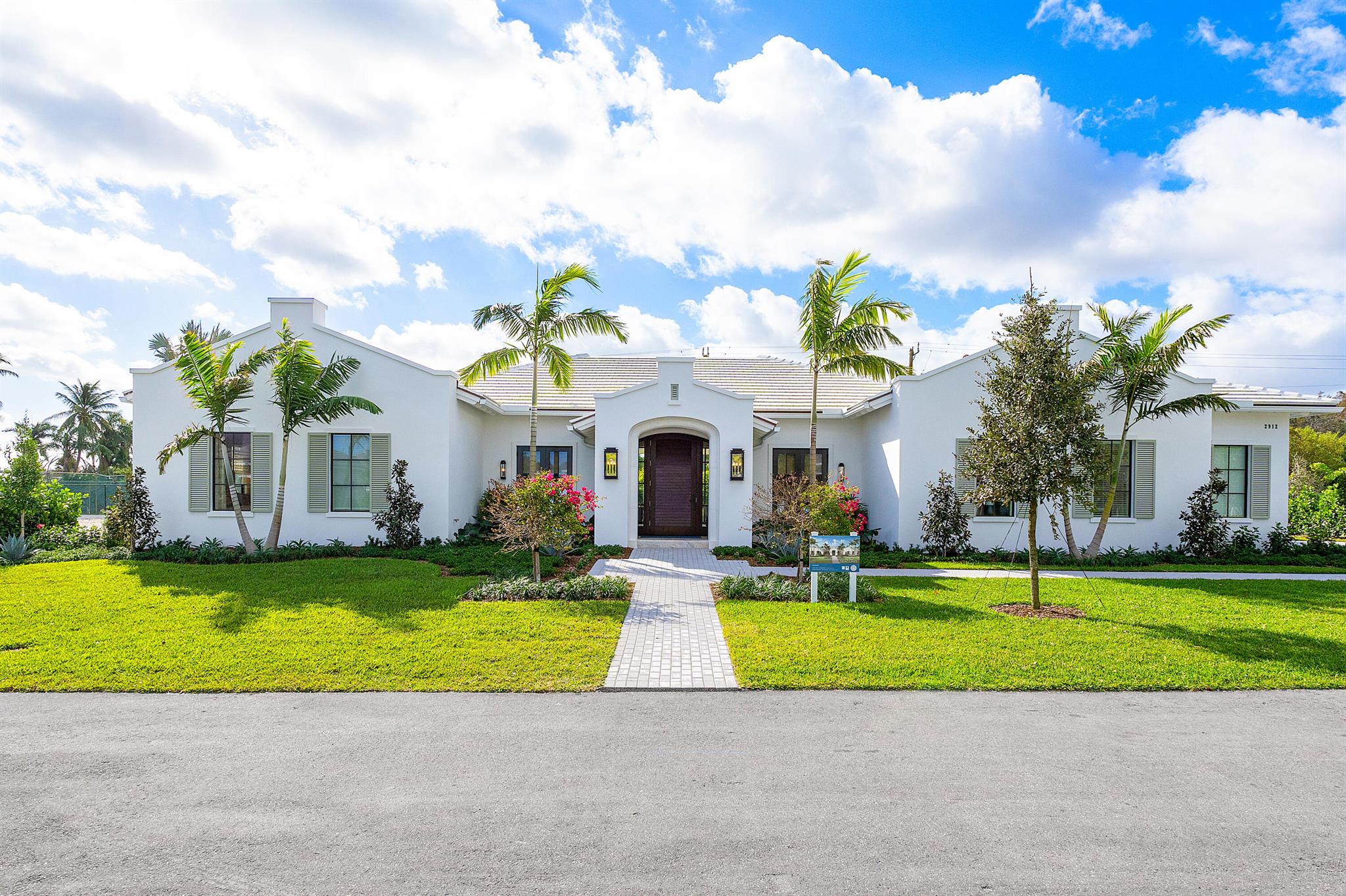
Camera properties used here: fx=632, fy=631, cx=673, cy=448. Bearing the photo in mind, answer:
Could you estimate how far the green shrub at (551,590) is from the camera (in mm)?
9461

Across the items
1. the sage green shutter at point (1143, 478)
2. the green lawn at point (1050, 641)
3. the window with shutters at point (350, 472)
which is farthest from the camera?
the sage green shutter at point (1143, 478)

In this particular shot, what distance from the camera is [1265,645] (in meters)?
7.20

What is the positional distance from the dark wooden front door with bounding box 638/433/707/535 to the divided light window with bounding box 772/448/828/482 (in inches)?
82.1

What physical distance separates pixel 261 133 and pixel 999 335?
1201cm

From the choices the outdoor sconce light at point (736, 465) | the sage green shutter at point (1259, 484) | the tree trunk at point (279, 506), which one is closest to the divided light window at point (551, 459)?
the outdoor sconce light at point (736, 465)

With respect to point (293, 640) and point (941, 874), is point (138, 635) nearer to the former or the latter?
point (293, 640)

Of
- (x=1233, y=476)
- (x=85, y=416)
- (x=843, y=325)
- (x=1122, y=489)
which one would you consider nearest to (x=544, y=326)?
(x=843, y=325)

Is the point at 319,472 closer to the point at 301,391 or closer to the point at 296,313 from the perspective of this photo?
the point at 301,391

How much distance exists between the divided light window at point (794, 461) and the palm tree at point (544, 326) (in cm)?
554

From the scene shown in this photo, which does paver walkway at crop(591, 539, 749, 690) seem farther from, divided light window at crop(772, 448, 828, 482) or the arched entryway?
divided light window at crop(772, 448, 828, 482)

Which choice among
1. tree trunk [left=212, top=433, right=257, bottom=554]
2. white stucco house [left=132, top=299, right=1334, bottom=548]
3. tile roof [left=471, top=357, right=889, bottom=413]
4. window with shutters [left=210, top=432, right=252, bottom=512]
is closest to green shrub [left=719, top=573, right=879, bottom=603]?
white stucco house [left=132, top=299, right=1334, bottom=548]

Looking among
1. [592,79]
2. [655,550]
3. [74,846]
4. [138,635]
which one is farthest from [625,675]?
[592,79]

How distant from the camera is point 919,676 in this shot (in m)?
6.07

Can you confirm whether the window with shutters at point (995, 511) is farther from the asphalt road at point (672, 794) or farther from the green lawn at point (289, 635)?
the green lawn at point (289, 635)
